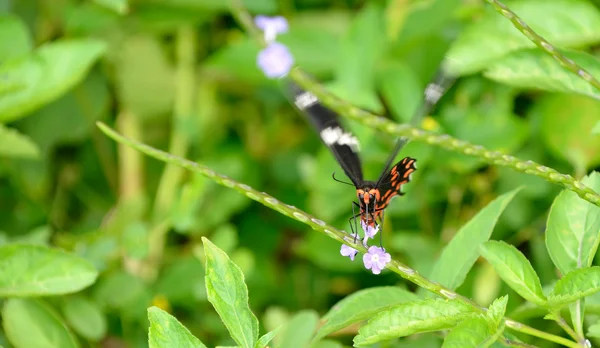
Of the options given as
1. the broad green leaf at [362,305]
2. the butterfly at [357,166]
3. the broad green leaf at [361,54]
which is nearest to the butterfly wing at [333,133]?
the butterfly at [357,166]

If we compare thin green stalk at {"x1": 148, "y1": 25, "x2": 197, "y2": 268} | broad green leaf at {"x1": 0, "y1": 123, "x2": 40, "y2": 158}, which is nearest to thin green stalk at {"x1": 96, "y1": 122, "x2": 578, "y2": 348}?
broad green leaf at {"x1": 0, "y1": 123, "x2": 40, "y2": 158}

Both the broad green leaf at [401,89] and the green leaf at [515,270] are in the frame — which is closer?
the green leaf at [515,270]

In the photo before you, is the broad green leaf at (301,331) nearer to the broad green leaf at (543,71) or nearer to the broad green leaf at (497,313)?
the broad green leaf at (497,313)

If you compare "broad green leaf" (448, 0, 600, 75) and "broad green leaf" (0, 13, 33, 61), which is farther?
"broad green leaf" (0, 13, 33, 61)

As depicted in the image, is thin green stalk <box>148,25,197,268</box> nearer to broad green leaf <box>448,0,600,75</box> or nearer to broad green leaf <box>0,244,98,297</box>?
broad green leaf <box>0,244,98,297</box>

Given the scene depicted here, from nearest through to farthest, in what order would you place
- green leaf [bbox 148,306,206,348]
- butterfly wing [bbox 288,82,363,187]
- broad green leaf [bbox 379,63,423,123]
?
green leaf [bbox 148,306,206,348] → butterfly wing [bbox 288,82,363,187] → broad green leaf [bbox 379,63,423,123]

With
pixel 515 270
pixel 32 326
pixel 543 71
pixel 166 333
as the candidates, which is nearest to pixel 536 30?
pixel 543 71

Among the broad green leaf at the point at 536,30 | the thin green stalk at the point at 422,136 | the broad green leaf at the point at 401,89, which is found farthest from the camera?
the broad green leaf at the point at 401,89

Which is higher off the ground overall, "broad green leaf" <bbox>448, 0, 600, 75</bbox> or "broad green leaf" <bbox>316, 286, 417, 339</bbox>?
"broad green leaf" <bbox>448, 0, 600, 75</bbox>

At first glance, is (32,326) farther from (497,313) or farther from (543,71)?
(543,71)
